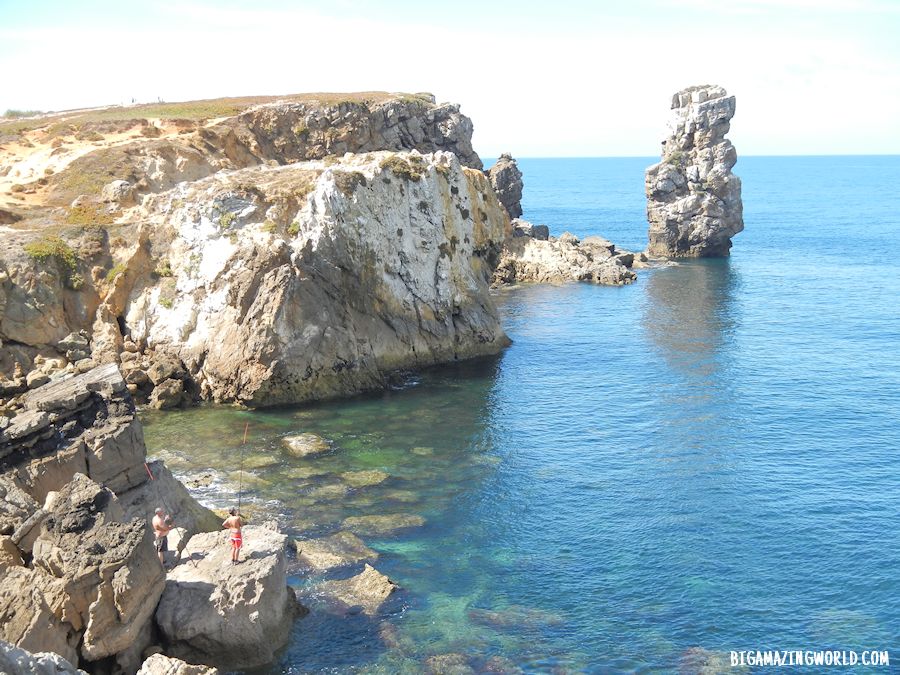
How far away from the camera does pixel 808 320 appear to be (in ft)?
256

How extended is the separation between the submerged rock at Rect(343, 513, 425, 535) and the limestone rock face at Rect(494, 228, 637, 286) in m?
64.5

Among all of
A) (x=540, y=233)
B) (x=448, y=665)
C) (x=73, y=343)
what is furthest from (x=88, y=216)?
(x=540, y=233)

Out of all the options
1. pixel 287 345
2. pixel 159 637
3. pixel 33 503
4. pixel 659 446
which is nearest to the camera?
pixel 159 637

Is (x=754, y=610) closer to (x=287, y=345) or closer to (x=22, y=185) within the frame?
(x=287, y=345)

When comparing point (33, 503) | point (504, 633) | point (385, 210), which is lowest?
point (504, 633)

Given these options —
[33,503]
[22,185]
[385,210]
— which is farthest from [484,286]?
[33,503]

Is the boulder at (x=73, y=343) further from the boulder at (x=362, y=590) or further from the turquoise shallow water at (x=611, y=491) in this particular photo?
the boulder at (x=362, y=590)

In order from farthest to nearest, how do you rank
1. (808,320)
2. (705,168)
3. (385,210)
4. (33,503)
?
(705,168) < (808,320) < (385,210) < (33,503)

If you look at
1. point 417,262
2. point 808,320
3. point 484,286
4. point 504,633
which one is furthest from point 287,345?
point 808,320

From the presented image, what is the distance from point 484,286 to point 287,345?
20451mm

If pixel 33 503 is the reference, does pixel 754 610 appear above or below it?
below

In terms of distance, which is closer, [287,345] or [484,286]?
[287,345]

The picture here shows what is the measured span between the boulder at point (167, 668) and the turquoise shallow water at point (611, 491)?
15.6 ft

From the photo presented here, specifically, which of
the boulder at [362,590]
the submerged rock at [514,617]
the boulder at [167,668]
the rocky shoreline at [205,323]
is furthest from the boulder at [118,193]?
Result: the boulder at [167,668]
